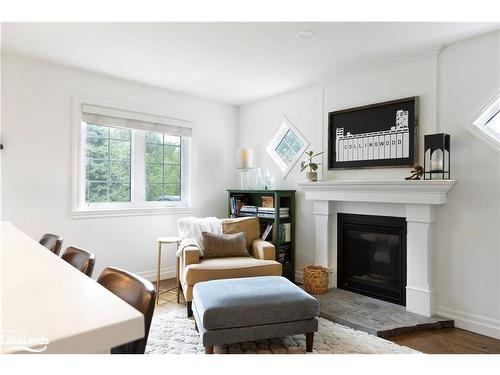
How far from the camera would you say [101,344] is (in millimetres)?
666

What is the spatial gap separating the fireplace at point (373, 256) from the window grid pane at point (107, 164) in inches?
101

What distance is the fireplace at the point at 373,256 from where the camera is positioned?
316 cm

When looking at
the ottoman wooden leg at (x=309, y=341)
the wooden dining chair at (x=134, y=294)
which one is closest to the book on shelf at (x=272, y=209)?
the ottoman wooden leg at (x=309, y=341)

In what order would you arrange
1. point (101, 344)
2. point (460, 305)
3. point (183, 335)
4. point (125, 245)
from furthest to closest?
point (125, 245), point (460, 305), point (183, 335), point (101, 344)

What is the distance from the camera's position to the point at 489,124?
2701 mm

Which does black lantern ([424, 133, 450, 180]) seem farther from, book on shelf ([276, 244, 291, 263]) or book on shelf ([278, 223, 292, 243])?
book on shelf ([276, 244, 291, 263])

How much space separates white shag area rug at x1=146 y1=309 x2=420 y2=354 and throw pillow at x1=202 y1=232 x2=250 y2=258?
31.9 inches

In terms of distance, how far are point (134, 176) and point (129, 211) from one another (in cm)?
43

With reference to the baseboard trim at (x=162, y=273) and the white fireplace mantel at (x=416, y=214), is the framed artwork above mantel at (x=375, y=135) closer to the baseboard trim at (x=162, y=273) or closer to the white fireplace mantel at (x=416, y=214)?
the white fireplace mantel at (x=416, y=214)

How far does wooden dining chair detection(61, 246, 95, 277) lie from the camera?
1.39 metres

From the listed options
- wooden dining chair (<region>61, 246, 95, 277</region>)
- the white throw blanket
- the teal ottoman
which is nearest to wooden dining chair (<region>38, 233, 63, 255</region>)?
wooden dining chair (<region>61, 246, 95, 277</region>)
